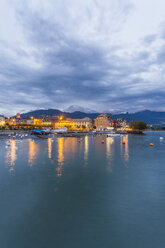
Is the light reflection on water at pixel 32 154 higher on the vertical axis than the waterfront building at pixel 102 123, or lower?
lower

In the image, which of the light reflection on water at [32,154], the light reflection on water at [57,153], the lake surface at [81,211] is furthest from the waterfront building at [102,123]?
the lake surface at [81,211]

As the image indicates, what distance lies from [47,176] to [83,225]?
11326 millimetres

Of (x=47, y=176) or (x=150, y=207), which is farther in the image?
(x=47, y=176)

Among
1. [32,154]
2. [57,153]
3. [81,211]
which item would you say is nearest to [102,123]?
[57,153]

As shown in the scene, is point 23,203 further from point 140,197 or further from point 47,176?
point 140,197

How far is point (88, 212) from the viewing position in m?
12.1

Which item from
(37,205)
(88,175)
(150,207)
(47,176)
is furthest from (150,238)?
(47,176)

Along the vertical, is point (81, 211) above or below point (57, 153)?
below

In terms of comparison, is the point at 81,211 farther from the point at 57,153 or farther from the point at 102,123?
the point at 102,123

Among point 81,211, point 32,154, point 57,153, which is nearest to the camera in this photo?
point 81,211

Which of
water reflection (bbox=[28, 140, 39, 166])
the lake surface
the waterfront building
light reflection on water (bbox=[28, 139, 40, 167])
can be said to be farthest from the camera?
the waterfront building

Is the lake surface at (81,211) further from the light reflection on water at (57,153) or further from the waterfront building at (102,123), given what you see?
the waterfront building at (102,123)

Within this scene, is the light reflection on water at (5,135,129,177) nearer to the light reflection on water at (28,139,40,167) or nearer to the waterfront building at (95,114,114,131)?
the light reflection on water at (28,139,40,167)

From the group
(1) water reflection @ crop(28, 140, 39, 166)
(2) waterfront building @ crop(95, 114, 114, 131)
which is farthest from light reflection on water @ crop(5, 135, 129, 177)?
(2) waterfront building @ crop(95, 114, 114, 131)
